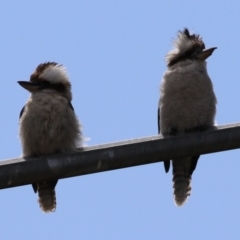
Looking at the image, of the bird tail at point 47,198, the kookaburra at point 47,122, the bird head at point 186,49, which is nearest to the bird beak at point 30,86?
the kookaburra at point 47,122

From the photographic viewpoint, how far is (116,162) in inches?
150

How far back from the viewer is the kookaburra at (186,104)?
652 cm

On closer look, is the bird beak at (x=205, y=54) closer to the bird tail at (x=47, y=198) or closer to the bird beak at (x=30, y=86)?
the bird beak at (x=30, y=86)

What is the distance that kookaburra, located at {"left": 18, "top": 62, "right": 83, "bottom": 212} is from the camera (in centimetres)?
600

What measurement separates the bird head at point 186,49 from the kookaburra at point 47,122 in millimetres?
1054

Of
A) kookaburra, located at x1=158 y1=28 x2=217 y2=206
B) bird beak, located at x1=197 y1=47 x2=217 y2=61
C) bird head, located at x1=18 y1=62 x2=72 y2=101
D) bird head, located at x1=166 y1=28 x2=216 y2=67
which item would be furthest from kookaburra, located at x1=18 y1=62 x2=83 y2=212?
bird beak, located at x1=197 y1=47 x2=217 y2=61

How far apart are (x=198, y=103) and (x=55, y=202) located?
1.60 metres

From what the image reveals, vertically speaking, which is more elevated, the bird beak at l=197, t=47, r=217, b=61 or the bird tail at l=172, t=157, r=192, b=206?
the bird beak at l=197, t=47, r=217, b=61

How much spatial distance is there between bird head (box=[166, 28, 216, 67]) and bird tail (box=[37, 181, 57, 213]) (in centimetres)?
189

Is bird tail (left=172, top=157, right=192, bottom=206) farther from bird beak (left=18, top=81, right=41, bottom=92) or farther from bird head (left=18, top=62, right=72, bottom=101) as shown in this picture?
bird beak (left=18, top=81, right=41, bottom=92)

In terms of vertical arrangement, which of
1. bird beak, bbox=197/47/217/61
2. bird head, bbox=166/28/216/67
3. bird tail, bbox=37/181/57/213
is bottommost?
bird tail, bbox=37/181/57/213

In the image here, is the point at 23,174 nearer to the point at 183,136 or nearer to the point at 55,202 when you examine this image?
the point at 183,136

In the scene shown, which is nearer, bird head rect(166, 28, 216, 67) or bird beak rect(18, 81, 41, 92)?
bird beak rect(18, 81, 41, 92)

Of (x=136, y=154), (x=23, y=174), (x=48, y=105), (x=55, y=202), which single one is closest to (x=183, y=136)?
→ (x=136, y=154)
